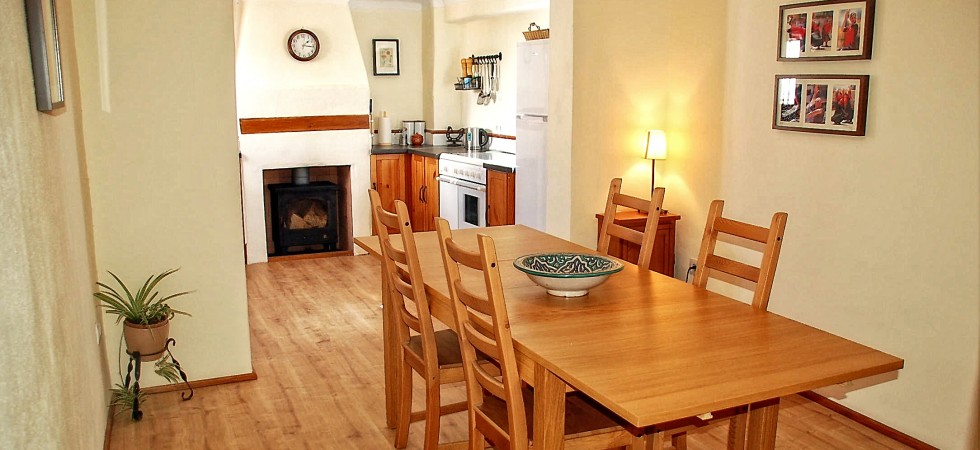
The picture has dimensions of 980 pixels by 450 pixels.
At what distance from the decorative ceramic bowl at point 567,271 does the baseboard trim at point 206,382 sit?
1.95 meters

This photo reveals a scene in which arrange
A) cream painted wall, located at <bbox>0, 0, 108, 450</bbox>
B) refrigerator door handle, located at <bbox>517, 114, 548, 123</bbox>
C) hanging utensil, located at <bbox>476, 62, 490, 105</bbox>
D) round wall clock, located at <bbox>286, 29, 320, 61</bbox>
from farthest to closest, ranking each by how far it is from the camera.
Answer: hanging utensil, located at <bbox>476, 62, 490, 105</bbox> < round wall clock, located at <bbox>286, 29, 320, 61</bbox> < refrigerator door handle, located at <bbox>517, 114, 548, 123</bbox> < cream painted wall, located at <bbox>0, 0, 108, 450</bbox>

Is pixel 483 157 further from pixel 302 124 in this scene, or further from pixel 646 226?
pixel 646 226

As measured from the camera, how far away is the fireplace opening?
23.7ft

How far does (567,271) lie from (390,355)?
104 cm

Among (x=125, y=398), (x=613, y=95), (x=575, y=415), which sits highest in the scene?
(x=613, y=95)

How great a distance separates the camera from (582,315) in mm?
2537

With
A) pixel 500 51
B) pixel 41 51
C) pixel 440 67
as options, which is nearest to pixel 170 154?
pixel 41 51

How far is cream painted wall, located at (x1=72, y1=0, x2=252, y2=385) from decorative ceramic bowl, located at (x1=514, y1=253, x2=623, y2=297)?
183 centimetres

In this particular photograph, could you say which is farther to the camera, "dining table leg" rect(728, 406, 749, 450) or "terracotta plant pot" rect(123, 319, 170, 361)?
"terracotta plant pot" rect(123, 319, 170, 361)

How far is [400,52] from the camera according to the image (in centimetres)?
807

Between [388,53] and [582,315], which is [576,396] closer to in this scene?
[582,315]

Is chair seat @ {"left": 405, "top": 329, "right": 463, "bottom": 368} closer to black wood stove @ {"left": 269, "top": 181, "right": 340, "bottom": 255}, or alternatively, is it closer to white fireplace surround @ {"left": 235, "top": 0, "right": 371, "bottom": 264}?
white fireplace surround @ {"left": 235, "top": 0, "right": 371, "bottom": 264}

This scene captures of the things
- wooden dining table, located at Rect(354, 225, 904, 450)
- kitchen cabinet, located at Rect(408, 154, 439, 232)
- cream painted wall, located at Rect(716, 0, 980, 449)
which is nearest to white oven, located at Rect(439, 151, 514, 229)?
kitchen cabinet, located at Rect(408, 154, 439, 232)

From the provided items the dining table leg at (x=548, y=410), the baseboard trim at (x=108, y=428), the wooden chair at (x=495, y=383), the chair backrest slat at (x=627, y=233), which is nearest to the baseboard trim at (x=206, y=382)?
the baseboard trim at (x=108, y=428)
